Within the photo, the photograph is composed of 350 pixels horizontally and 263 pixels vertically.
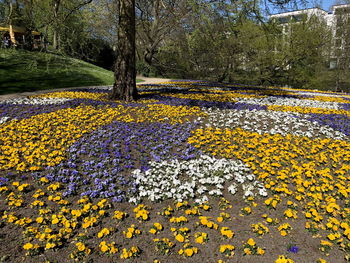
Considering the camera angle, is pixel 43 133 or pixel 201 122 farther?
pixel 201 122

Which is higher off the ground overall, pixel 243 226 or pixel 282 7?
Result: pixel 282 7

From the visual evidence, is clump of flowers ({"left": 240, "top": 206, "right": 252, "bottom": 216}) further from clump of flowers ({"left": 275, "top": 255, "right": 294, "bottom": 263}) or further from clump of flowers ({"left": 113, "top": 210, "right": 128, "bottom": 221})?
clump of flowers ({"left": 113, "top": 210, "right": 128, "bottom": 221})

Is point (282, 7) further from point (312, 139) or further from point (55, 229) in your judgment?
point (55, 229)

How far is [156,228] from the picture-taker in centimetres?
369

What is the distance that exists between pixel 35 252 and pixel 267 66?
91.8ft

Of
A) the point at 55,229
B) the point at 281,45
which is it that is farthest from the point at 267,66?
the point at 55,229

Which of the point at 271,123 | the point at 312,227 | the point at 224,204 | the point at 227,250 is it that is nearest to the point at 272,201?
the point at 312,227

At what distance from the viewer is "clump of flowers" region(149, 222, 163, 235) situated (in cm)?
350

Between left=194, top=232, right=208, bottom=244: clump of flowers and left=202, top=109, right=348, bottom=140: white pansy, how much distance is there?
3936 millimetres

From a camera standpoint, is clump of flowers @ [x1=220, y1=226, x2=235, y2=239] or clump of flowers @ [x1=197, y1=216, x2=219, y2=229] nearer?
clump of flowers @ [x1=220, y1=226, x2=235, y2=239]

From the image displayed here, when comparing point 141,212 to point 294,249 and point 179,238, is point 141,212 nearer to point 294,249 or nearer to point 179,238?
point 179,238

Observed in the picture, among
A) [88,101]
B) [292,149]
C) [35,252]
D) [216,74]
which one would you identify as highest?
[216,74]

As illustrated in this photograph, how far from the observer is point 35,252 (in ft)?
10.3

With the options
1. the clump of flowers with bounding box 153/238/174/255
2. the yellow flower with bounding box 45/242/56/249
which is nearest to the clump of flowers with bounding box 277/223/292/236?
the clump of flowers with bounding box 153/238/174/255
